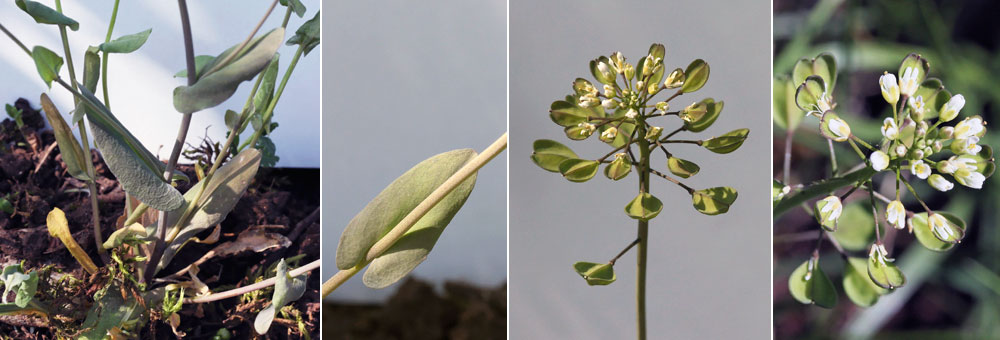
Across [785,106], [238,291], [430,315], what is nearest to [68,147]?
[238,291]

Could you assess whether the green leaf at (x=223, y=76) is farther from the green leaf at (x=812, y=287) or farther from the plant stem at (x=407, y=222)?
the green leaf at (x=812, y=287)

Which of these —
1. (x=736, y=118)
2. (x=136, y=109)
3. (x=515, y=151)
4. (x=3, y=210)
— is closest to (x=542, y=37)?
(x=515, y=151)

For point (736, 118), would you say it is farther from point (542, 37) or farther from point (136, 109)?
point (136, 109)

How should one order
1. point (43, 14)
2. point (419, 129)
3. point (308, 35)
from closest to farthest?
point (43, 14) < point (308, 35) < point (419, 129)

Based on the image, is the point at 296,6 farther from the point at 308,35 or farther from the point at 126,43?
the point at 126,43

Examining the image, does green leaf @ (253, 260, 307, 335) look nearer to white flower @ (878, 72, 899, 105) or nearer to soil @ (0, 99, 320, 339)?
soil @ (0, 99, 320, 339)

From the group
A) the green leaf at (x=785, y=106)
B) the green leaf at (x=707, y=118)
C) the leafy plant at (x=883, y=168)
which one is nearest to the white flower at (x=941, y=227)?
the leafy plant at (x=883, y=168)
